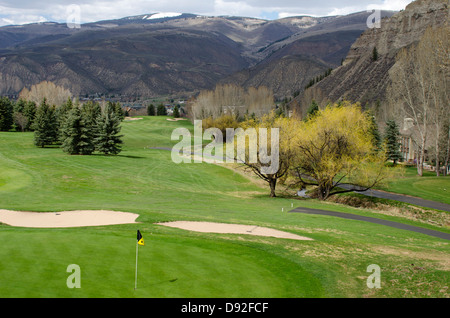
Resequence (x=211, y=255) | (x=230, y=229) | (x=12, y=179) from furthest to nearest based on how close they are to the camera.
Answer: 1. (x=12, y=179)
2. (x=230, y=229)
3. (x=211, y=255)

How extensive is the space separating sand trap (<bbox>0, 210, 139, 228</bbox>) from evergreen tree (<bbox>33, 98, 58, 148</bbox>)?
4679cm

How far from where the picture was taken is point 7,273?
11.4 m

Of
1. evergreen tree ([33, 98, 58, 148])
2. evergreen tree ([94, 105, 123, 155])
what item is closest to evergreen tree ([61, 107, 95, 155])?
evergreen tree ([94, 105, 123, 155])

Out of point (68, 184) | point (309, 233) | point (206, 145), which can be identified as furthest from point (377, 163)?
point (206, 145)

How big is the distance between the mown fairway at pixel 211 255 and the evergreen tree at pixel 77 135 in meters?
22.0

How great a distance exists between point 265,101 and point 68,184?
112 metres

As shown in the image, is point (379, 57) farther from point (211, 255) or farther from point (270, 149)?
point (211, 255)

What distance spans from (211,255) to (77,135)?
45.4 m

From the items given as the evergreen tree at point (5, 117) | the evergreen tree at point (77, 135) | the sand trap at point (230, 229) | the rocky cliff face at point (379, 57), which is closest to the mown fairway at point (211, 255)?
the sand trap at point (230, 229)

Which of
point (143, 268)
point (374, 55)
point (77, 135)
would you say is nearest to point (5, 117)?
point (77, 135)

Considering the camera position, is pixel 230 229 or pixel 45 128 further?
pixel 45 128

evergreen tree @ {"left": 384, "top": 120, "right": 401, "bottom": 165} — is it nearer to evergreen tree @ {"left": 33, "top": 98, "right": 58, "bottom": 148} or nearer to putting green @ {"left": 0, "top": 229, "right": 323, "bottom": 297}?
evergreen tree @ {"left": 33, "top": 98, "right": 58, "bottom": 148}

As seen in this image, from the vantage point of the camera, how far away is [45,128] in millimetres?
68500
